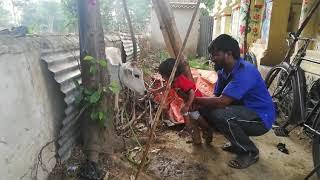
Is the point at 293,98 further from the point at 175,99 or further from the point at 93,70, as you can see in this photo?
the point at 93,70

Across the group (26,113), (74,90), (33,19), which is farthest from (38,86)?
(33,19)

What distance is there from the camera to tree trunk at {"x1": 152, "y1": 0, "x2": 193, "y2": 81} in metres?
3.55

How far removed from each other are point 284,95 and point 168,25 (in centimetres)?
253

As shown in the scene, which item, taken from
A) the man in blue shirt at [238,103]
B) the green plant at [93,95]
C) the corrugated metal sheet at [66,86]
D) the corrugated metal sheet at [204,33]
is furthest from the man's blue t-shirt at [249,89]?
the corrugated metal sheet at [204,33]

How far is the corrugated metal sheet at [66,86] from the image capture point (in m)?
2.78

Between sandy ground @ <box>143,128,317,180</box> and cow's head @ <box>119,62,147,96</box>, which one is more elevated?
cow's head @ <box>119,62,147,96</box>

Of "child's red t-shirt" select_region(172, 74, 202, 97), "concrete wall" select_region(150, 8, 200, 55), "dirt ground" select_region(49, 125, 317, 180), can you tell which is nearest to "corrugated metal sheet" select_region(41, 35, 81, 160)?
"dirt ground" select_region(49, 125, 317, 180)

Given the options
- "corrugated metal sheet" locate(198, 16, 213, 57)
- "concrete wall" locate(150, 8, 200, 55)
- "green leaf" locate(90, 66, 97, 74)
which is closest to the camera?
"green leaf" locate(90, 66, 97, 74)

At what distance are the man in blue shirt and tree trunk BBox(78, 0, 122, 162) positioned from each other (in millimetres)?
1119

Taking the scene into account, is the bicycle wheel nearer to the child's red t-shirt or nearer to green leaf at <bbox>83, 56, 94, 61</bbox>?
the child's red t-shirt

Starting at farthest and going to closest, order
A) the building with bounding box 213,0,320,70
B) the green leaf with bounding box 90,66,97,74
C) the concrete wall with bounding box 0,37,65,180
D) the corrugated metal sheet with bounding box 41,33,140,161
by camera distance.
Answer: the building with bounding box 213,0,320,70
the green leaf with bounding box 90,66,97,74
the corrugated metal sheet with bounding box 41,33,140,161
the concrete wall with bounding box 0,37,65,180

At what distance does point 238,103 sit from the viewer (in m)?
3.66

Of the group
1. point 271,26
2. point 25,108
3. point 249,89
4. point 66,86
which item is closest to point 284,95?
point 249,89

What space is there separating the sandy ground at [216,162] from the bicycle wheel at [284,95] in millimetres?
533
